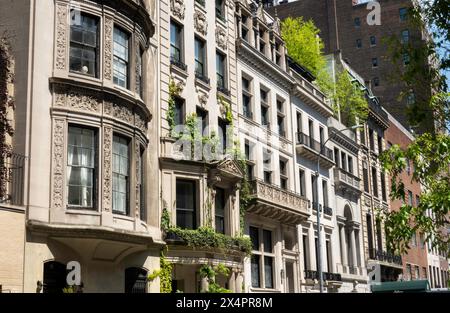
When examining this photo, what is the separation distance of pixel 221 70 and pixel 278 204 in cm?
818

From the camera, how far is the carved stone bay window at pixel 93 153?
21.4 metres

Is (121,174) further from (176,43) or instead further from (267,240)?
(267,240)

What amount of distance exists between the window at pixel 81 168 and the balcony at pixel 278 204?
13.8 m

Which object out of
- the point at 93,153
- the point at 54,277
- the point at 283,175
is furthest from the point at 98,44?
the point at 283,175

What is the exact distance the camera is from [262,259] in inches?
1416

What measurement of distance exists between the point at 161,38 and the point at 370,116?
116 feet

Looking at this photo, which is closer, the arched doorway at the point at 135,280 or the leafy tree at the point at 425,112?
the leafy tree at the point at 425,112

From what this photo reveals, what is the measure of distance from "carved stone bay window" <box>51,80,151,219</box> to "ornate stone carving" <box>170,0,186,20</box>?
849 centimetres

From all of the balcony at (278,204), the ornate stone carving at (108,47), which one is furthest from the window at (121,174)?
the balcony at (278,204)

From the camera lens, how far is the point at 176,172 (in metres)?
28.5

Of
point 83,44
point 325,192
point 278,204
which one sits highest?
point 83,44

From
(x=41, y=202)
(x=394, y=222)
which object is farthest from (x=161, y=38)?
A: (x=394, y=222)

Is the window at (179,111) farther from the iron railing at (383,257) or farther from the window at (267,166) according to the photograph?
the iron railing at (383,257)
